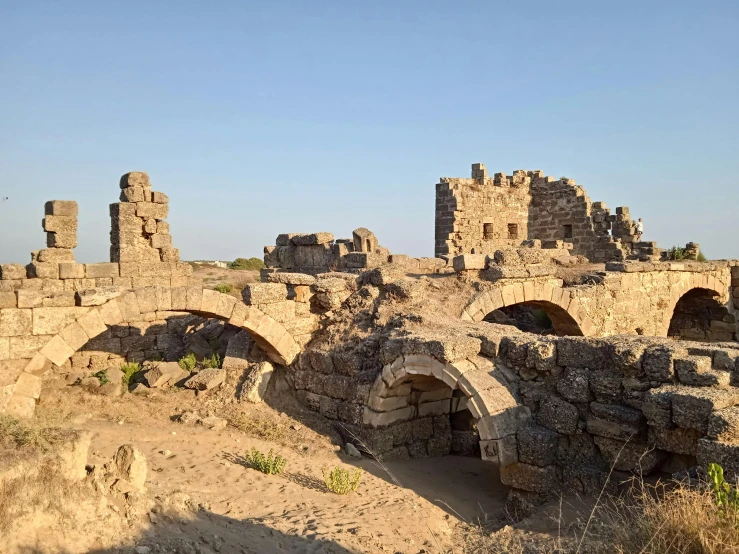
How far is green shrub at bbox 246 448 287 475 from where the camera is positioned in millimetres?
7527

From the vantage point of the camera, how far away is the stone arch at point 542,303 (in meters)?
10.7

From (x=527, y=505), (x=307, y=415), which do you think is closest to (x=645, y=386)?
(x=527, y=505)

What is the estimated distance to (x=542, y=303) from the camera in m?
11.4

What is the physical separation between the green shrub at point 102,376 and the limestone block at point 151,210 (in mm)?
3835

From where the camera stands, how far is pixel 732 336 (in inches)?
612

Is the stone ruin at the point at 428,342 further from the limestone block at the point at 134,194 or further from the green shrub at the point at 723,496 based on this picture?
the green shrub at the point at 723,496

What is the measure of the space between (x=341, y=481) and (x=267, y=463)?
3.19 feet

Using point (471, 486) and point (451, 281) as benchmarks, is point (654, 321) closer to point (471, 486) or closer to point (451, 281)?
point (451, 281)

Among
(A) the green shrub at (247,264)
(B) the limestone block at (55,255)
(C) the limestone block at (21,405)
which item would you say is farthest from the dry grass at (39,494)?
(A) the green shrub at (247,264)

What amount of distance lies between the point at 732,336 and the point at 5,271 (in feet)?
53.4

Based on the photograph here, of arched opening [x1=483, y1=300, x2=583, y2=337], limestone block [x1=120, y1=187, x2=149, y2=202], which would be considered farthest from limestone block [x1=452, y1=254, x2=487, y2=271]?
limestone block [x1=120, y1=187, x2=149, y2=202]

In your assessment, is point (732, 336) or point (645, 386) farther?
point (732, 336)

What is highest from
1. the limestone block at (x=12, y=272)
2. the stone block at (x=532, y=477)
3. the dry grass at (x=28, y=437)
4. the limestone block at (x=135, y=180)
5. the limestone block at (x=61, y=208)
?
the limestone block at (x=135, y=180)

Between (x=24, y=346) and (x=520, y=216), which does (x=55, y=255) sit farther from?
(x=520, y=216)
